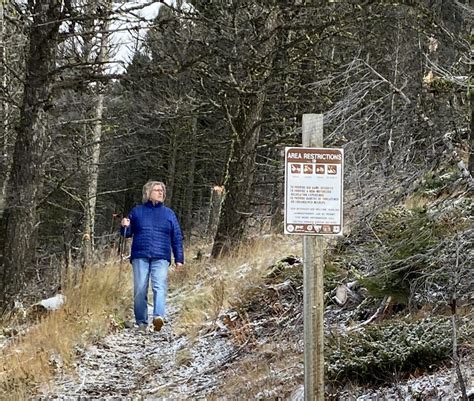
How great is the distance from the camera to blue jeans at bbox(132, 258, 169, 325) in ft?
22.1

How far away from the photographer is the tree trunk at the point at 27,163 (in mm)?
7160

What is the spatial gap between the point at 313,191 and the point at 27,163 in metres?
4.69

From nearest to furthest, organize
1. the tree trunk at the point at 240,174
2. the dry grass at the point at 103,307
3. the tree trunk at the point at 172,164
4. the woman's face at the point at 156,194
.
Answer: the dry grass at the point at 103,307, the woman's face at the point at 156,194, the tree trunk at the point at 240,174, the tree trunk at the point at 172,164

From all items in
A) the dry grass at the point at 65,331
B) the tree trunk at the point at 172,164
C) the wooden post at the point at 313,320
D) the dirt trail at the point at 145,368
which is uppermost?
the tree trunk at the point at 172,164

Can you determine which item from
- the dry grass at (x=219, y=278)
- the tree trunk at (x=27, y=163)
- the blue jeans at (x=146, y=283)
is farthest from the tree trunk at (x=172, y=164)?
the blue jeans at (x=146, y=283)

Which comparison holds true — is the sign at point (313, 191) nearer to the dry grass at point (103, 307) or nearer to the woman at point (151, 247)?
the dry grass at point (103, 307)

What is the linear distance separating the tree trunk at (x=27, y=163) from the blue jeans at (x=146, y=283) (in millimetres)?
1472

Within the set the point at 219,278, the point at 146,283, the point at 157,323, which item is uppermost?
the point at 146,283

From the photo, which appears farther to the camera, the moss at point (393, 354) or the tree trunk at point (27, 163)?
the tree trunk at point (27, 163)

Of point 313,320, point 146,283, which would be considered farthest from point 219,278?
point 313,320

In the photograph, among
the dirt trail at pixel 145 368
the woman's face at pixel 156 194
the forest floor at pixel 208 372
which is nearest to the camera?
the forest floor at pixel 208 372

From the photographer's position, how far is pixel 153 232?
6836mm

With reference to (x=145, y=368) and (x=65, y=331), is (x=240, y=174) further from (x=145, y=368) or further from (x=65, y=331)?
(x=145, y=368)

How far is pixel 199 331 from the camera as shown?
6.61 metres
